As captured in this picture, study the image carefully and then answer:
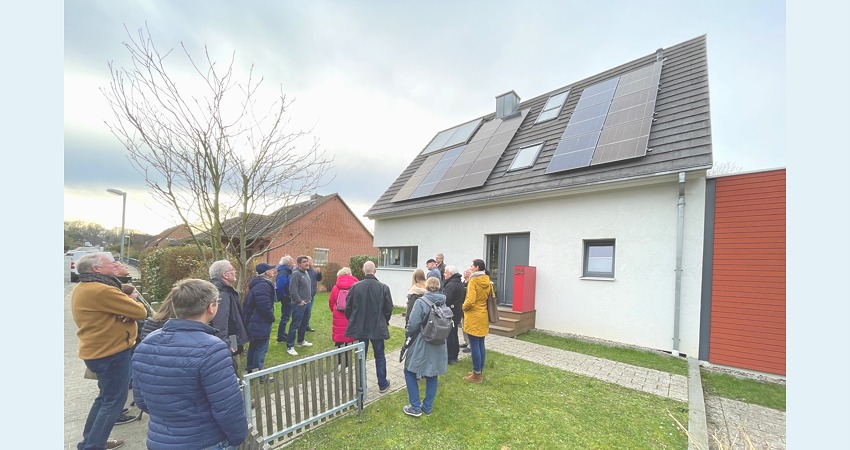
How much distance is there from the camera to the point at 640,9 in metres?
8.93

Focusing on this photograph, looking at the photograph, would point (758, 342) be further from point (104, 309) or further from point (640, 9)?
point (104, 309)

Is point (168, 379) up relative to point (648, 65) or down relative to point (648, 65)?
down

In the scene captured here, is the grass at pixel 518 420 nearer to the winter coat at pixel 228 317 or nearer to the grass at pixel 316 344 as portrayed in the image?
the winter coat at pixel 228 317

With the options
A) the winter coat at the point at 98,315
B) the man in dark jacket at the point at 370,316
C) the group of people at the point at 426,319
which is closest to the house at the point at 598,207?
the group of people at the point at 426,319

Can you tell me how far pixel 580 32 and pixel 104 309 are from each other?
12156 millimetres

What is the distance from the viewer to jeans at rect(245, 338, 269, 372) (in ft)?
17.0

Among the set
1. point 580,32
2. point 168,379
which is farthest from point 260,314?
point 580,32

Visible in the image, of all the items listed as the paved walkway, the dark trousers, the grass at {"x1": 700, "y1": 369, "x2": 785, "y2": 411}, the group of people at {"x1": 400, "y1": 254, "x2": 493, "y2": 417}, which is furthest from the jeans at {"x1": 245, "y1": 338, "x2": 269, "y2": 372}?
the grass at {"x1": 700, "y1": 369, "x2": 785, "y2": 411}

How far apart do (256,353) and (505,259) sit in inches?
270

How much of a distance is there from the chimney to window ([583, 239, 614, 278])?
7.62 metres

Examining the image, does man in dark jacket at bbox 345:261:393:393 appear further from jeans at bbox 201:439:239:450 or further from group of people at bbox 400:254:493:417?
jeans at bbox 201:439:239:450

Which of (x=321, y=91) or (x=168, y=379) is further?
(x=321, y=91)

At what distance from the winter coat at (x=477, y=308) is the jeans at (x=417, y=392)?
1253mm

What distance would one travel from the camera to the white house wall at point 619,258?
6.73 meters
